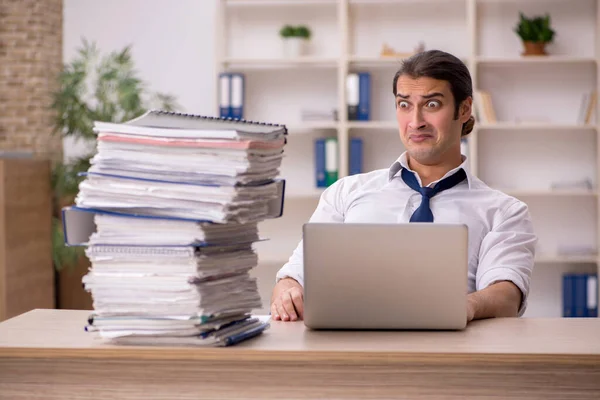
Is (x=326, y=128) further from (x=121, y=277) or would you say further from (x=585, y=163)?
(x=121, y=277)

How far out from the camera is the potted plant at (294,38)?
Result: 538cm

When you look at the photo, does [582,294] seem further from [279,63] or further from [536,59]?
[279,63]

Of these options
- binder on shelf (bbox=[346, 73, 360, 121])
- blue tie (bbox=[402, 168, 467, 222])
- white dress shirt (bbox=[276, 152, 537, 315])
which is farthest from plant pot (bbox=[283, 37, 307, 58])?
blue tie (bbox=[402, 168, 467, 222])

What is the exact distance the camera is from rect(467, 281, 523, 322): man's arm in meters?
1.98

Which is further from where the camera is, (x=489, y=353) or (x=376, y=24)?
(x=376, y=24)

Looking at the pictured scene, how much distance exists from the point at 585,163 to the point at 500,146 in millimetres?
511

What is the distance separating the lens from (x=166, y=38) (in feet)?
18.9

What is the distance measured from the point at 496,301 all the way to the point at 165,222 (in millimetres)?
917

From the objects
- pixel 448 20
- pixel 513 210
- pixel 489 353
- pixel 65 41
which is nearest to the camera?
pixel 489 353

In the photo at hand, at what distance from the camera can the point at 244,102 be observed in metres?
5.61

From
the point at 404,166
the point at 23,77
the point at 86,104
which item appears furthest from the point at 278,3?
the point at 404,166

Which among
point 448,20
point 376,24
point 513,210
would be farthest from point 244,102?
point 513,210

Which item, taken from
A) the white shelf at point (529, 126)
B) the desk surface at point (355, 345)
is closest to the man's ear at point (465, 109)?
the desk surface at point (355, 345)

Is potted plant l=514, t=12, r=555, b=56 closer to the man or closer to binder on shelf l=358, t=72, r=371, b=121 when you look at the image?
binder on shelf l=358, t=72, r=371, b=121
